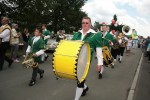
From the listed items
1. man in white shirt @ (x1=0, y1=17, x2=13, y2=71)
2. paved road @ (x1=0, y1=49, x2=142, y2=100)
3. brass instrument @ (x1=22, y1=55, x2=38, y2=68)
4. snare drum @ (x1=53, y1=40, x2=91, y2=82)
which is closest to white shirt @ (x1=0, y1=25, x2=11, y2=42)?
man in white shirt @ (x1=0, y1=17, x2=13, y2=71)

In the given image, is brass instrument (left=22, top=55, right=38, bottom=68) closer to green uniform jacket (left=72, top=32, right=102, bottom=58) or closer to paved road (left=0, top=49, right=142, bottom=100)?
paved road (left=0, top=49, right=142, bottom=100)

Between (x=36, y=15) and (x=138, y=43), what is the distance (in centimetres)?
2611

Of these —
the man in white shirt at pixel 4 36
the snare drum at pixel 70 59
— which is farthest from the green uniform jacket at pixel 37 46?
the snare drum at pixel 70 59

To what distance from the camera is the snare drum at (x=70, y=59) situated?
546 centimetres

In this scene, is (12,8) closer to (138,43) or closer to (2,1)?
(2,1)

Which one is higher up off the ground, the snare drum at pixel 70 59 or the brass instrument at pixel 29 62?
the snare drum at pixel 70 59

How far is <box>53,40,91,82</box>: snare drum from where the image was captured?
215 inches

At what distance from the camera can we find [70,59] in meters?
5.47

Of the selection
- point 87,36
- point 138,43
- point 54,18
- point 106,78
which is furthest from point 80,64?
A: point 54,18

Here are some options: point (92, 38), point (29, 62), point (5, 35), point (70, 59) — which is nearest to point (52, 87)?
point (29, 62)

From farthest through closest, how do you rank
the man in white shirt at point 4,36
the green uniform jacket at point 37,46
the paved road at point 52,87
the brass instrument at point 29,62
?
the man in white shirt at point 4,36 → the green uniform jacket at point 37,46 → the brass instrument at point 29,62 → the paved road at point 52,87

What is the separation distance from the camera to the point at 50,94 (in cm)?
778

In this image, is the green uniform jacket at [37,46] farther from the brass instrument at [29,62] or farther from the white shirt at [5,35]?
the white shirt at [5,35]

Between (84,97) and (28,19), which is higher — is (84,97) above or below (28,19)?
below
